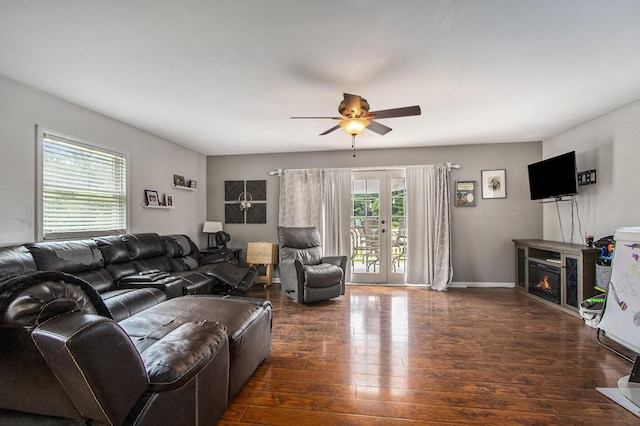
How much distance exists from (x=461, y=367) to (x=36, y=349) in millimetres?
2545

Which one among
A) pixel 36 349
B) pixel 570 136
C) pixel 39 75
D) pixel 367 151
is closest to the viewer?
pixel 36 349

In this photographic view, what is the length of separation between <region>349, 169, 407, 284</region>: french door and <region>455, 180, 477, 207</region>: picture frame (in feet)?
2.92

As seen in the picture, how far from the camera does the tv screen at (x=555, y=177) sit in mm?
3494

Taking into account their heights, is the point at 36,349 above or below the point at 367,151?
below

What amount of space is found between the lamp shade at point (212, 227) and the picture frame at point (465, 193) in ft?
13.9

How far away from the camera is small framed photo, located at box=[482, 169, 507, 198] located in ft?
15.4

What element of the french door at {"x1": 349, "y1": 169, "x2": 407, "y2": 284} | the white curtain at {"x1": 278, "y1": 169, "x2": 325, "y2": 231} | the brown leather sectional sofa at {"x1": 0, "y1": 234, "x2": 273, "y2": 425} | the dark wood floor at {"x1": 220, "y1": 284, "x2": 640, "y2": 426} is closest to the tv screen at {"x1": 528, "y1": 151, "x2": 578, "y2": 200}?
the dark wood floor at {"x1": 220, "y1": 284, "x2": 640, "y2": 426}

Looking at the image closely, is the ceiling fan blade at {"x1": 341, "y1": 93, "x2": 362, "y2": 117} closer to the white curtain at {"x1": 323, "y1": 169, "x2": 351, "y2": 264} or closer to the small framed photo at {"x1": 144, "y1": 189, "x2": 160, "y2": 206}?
the white curtain at {"x1": 323, "y1": 169, "x2": 351, "y2": 264}

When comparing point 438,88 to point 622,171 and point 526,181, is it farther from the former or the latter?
point 526,181

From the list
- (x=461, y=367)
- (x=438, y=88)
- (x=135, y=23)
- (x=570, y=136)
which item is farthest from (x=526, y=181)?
(x=135, y=23)

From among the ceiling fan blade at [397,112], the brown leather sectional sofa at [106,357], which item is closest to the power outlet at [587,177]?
the ceiling fan blade at [397,112]

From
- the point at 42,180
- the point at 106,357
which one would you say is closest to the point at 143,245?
the point at 42,180

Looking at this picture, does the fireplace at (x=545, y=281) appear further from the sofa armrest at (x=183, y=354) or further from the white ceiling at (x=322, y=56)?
the sofa armrest at (x=183, y=354)

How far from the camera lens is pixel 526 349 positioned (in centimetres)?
251
